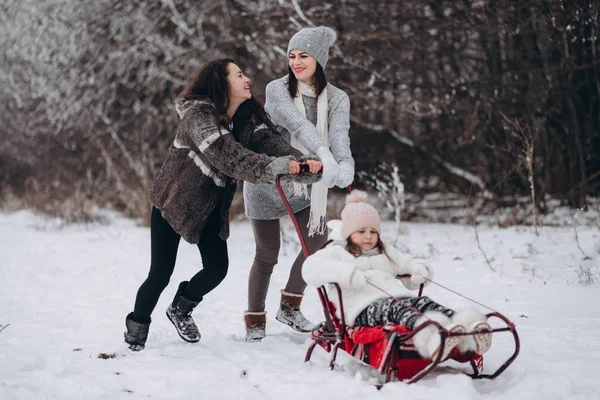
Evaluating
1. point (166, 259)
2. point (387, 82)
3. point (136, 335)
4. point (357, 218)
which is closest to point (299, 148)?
point (357, 218)

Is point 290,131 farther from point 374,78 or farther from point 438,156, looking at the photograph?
point 438,156

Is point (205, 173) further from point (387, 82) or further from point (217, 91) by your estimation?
point (387, 82)

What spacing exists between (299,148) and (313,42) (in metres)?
0.66

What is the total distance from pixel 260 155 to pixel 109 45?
938 cm

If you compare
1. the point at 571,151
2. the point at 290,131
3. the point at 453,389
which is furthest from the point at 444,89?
the point at 453,389

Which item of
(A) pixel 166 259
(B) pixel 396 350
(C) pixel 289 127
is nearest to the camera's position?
(B) pixel 396 350

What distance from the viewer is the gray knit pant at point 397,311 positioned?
3.27 m

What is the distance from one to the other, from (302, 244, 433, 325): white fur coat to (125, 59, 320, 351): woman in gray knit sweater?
0.53 metres

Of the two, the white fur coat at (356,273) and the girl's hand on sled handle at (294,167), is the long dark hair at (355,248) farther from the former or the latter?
the girl's hand on sled handle at (294,167)

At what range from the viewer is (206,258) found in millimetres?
4223

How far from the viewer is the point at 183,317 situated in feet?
14.2

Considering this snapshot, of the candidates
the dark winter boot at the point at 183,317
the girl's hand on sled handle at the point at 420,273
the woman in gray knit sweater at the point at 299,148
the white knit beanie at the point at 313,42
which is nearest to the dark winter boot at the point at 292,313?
the woman in gray knit sweater at the point at 299,148

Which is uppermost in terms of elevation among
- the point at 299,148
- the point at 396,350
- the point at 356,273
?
the point at 299,148

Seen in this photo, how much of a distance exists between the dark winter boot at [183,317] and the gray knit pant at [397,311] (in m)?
1.22
